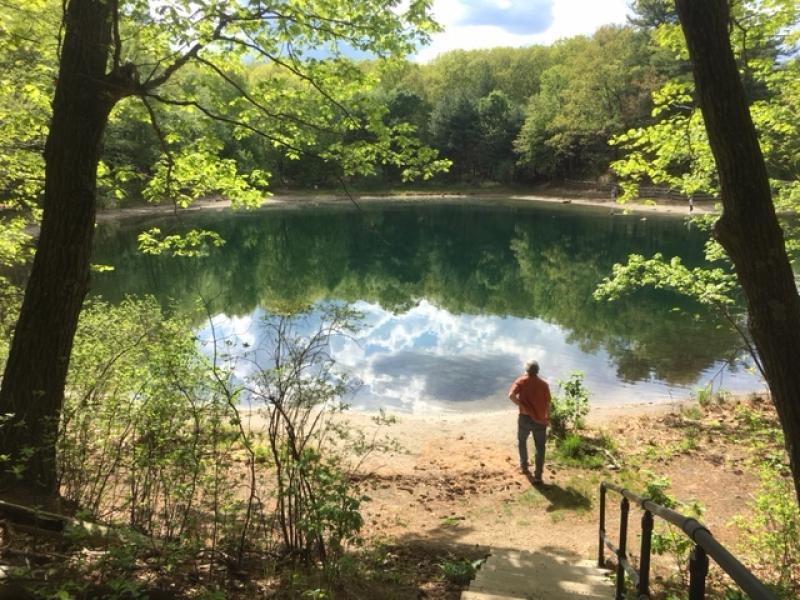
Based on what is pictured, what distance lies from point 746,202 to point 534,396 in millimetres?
5400

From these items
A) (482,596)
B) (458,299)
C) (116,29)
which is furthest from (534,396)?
(458,299)

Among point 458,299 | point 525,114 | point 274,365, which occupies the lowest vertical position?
point 274,365

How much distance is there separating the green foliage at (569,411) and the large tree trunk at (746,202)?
719 centimetres

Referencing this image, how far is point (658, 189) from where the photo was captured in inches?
2077

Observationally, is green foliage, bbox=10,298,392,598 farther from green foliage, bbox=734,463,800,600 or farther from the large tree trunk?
green foliage, bbox=734,463,800,600

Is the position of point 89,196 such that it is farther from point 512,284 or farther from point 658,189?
point 658,189

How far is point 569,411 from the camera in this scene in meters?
10.3

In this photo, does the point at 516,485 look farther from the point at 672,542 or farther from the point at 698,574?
the point at 698,574

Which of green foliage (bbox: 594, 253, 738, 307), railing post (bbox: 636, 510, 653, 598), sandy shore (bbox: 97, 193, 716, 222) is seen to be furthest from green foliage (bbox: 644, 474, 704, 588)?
sandy shore (bbox: 97, 193, 716, 222)

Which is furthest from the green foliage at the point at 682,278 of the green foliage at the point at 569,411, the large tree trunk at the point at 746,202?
the large tree trunk at the point at 746,202

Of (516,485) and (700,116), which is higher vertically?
(700,116)

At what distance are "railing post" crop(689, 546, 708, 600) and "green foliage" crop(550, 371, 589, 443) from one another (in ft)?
27.4

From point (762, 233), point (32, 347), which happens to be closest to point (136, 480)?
point (32, 347)

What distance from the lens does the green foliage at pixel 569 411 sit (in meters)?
10.3
